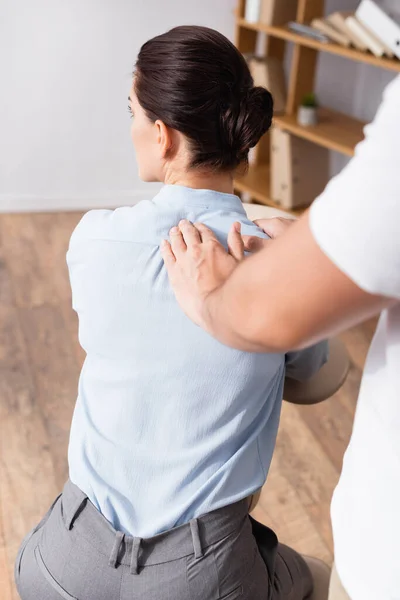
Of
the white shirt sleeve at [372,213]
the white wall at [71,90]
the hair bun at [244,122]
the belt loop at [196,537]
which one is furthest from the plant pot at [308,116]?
the white shirt sleeve at [372,213]

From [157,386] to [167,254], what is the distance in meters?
0.18

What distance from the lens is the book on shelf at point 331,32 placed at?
294 centimetres

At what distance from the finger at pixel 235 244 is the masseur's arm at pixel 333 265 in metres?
0.21

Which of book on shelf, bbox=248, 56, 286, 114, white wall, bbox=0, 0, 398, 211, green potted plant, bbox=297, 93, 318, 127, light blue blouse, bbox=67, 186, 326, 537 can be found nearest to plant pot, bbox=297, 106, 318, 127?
green potted plant, bbox=297, 93, 318, 127

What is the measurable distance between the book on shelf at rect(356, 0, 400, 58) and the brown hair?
1783 millimetres

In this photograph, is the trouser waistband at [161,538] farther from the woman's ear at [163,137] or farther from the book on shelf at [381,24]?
the book on shelf at [381,24]

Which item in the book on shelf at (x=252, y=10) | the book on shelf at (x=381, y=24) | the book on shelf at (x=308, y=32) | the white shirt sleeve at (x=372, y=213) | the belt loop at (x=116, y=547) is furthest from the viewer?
the book on shelf at (x=252, y=10)

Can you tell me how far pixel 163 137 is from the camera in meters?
1.13

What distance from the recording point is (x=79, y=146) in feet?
12.5

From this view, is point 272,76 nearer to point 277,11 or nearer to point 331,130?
point 277,11

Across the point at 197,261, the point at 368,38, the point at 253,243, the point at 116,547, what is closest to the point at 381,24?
the point at 368,38

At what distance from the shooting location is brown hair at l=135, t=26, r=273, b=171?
1.10 m

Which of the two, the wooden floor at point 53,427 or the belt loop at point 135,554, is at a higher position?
the belt loop at point 135,554

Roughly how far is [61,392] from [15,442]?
10.8 inches
